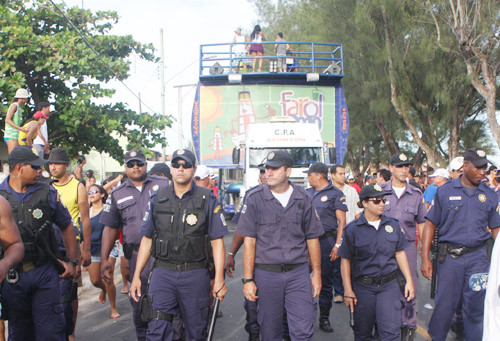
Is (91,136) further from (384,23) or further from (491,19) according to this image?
(384,23)

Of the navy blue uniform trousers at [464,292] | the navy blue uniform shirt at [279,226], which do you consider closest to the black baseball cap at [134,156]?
the navy blue uniform shirt at [279,226]

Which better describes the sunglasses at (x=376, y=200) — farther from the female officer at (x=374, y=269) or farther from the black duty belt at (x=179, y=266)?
the black duty belt at (x=179, y=266)

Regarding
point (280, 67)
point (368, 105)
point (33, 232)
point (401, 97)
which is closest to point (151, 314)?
point (33, 232)

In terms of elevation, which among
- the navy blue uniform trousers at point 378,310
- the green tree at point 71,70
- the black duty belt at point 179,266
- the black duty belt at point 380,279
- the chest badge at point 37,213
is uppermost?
the green tree at point 71,70

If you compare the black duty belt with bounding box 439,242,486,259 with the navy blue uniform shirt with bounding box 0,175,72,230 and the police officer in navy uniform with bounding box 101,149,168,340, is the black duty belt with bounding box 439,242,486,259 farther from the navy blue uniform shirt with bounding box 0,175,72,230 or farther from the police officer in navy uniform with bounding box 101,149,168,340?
the navy blue uniform shirt with bounding box 0,175,72,230

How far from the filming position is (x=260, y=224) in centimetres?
430

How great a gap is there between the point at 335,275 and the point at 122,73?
767 cm

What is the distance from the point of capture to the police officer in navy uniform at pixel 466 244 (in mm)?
4516

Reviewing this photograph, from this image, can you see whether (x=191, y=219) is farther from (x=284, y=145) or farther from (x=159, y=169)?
(x=284, y=145)

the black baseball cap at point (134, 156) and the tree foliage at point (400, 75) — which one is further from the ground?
the tree foliage at point (400, 75)

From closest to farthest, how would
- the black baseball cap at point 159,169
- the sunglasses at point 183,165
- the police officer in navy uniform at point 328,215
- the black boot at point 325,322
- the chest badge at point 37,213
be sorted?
the chest badge at point 37,213
the sunglasses at point 183,165
the black boot at point 325,322
the police officer in navy uniform at point 328,215
the black baseball cap at point 159,169

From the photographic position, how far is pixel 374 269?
4340mm

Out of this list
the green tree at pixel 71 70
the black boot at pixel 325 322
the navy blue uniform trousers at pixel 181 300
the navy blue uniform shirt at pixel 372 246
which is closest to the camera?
the navy blue uniform trousers at pixel 181 300

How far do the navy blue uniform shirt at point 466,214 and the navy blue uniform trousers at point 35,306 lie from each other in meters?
3.66
